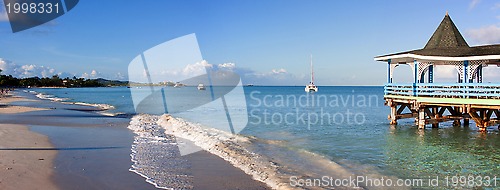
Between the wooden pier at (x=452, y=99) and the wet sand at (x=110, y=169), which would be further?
the wooden pier at (x=452, y=99)

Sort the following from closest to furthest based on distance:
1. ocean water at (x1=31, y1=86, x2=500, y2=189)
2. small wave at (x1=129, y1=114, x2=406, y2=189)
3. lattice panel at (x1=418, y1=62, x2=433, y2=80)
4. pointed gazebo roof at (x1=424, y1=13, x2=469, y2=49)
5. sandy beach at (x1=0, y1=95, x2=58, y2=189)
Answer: sandy beach at (x1=0, y1=95, x2=58, y2=189)
small wave at (x1=129, y1=114, x2=406, y2=189)
ocean water at (x1=31, y1=86, x2=500, y2=189)
lattice panel at (x1=418, y1=62, x2=433, y2=80)
pointed gazebo roof at (x1=424, y1=13, x2=469, y2=49)

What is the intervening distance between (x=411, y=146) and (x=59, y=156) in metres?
A: 13.1

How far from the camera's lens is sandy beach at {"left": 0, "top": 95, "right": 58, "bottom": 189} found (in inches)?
301

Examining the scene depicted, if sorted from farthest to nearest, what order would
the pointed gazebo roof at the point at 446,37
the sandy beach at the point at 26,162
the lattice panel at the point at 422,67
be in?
1. the pointed gazebo roof at the point at 446,37
2. the lattice panel at the point at 422,67
3. the sandy beach at the point at 26,162

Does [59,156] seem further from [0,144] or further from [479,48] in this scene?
[479,48]

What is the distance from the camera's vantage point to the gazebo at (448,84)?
51.7 feet

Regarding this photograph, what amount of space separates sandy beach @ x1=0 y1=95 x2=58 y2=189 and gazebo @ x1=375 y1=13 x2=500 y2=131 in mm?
16208

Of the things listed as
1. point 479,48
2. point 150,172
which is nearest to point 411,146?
point 479,48

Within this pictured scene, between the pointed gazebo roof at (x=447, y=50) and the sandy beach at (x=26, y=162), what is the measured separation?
53.2 ft

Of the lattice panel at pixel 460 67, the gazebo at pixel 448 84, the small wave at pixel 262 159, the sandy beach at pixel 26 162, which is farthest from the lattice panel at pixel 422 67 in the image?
the sandy beach at pixel 26 162

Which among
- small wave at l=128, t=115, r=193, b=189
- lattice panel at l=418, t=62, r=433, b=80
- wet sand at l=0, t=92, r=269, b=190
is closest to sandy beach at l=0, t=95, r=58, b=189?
wet sand at l=0, t=92, r=269, b=190

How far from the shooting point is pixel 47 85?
18575 cm

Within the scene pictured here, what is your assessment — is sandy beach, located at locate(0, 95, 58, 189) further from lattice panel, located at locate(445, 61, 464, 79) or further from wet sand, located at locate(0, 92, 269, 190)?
lattice panel, located at locate(445, 61, 464, 79)

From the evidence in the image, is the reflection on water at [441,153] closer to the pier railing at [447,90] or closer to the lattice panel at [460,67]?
the pier railing at [447,90]
